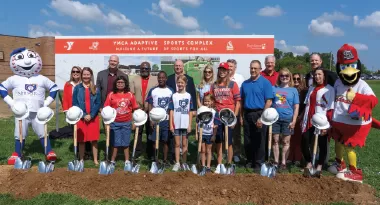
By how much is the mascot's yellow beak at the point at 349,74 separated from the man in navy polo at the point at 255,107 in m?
1.10

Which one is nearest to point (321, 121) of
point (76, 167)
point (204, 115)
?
point (204, 115)

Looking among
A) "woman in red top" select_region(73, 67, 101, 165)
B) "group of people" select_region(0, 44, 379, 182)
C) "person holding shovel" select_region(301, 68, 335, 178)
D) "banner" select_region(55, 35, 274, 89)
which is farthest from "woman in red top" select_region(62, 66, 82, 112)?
"banner" select_region(55, 35, 274, 89)

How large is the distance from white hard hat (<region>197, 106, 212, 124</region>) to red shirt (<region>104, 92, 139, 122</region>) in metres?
1.28

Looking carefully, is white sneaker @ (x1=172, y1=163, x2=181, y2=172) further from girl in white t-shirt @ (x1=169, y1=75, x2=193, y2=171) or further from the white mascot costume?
the white mascot costume

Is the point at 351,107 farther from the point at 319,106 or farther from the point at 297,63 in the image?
the point at 297,63

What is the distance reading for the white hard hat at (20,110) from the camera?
17.6ft

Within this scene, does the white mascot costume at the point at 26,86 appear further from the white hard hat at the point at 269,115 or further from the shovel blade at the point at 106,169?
the white hard hat at the point at 269,115

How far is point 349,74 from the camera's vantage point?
191 inches

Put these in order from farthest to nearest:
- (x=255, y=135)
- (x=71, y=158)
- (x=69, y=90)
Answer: (x=71, y=158) < (x=69, y=90) < (x=255, y=135)

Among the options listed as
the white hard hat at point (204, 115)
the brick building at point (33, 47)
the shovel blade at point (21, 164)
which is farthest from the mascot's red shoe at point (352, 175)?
the brick building at point (33, 47)

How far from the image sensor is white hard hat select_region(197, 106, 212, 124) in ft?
16.8

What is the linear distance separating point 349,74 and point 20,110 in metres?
5.10

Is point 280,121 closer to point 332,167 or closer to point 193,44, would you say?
point 332,167

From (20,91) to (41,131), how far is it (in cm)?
80
